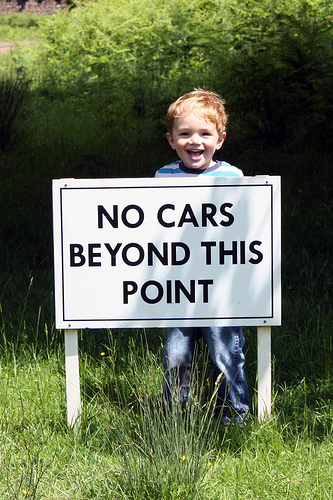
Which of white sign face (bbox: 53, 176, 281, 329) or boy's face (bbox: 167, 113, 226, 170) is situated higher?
boy's face (bbox: 167, 113, 226, 170)

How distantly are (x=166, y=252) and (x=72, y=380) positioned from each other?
2.17 ft

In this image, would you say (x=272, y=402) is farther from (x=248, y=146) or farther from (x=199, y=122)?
(x=248, y=146)

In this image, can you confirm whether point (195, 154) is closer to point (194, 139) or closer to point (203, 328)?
point (194, 139)

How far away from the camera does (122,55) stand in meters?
11.4

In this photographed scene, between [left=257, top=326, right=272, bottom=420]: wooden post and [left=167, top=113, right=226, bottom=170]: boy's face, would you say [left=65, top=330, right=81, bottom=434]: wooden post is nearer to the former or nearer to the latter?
[left=257, top=326, right=272, bottom=420]: wooden post

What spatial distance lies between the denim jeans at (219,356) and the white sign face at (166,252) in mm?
184

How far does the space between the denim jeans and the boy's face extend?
0.71 metres

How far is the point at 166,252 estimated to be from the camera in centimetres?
261

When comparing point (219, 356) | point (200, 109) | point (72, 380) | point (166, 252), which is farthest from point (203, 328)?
point (200, 109)

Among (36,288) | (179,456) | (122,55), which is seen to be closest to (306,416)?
(179,456)

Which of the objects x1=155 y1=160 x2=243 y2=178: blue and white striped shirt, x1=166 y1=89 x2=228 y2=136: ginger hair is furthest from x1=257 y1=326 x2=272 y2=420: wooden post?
x1=166 y1=89 x2=228 y2=136: ginger hair

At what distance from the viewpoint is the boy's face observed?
2.70 m

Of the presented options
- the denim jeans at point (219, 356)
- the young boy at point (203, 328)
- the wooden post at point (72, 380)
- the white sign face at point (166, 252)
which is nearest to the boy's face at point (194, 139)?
the young boy at point (203, 328)

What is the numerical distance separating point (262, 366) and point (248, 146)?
463cm
